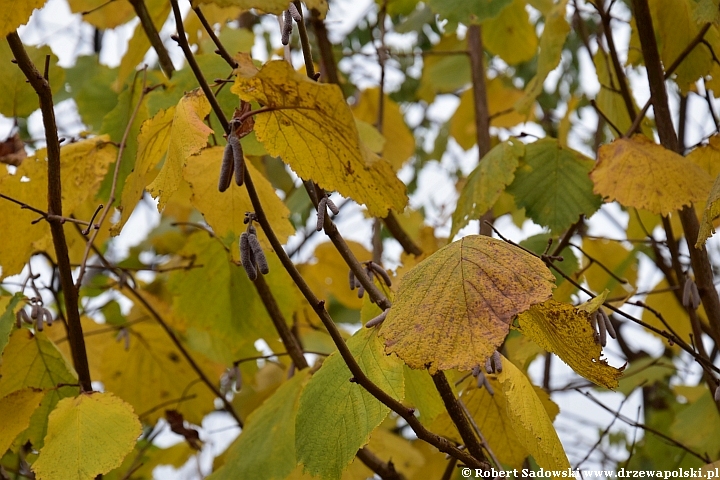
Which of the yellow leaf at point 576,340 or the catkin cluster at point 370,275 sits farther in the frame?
the catkin cluster at point 370,275

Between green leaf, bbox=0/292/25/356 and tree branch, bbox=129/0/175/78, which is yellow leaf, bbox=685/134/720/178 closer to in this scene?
tree branch, bbox=129/0/175/78

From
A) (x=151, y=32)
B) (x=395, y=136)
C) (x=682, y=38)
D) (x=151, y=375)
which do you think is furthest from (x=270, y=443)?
(x=395, y=136)

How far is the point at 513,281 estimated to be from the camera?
57cm

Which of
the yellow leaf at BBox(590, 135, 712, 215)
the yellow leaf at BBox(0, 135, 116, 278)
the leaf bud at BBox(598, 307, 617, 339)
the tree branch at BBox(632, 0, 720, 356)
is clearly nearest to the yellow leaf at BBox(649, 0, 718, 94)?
the tree branch at BBox(632, 0, 720, 356)

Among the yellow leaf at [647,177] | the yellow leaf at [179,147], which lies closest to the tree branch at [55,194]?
the yellow leaf at [179,147]

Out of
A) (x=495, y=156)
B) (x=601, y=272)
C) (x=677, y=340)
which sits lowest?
(x=677, y=340)

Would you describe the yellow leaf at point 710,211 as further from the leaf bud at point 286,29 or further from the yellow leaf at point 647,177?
the leaf bud at point 286,29

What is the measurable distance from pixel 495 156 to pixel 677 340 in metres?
0.39

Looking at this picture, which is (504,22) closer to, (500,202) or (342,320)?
(500,202)

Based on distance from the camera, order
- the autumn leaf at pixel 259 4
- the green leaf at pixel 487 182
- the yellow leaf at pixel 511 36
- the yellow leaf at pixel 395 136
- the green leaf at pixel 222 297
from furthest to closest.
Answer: the yellow leaf at pixel 395 136 < the yellow leaf at pixel 511 36 < the green leaf at pixel 222 297 < the green leaf at pixel 487 182 < the autumn leaf at pixel 259 4

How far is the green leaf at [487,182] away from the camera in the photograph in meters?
1.05

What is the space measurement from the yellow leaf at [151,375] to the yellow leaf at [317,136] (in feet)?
2.67

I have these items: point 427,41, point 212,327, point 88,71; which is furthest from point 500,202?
point 427,41

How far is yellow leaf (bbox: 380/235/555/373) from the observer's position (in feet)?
1.77
